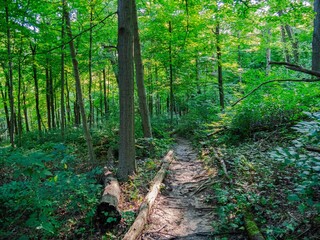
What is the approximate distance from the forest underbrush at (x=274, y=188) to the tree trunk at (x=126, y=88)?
2.33 metres

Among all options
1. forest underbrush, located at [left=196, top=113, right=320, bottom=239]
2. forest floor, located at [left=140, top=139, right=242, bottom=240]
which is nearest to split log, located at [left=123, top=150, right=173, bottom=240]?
forest floor, located at [left=140, top=139, right=242, bottom=240]

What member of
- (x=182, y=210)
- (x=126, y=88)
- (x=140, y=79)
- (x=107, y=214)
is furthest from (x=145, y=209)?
(x=140, y=79)

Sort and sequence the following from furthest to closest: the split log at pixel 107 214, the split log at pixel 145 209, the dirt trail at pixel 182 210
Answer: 1. the split log at pixel 107 214
2. the dirt trail at pixel 182 210
3. the split log at pixel 145 209

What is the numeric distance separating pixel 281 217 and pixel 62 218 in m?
4.05

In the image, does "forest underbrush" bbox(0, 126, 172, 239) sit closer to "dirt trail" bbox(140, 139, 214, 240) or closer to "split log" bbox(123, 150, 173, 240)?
"split log" bbox(123, 150, 173, 240)

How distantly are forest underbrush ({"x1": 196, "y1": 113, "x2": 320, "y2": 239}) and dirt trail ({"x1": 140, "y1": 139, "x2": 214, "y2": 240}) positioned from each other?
305 millimetres

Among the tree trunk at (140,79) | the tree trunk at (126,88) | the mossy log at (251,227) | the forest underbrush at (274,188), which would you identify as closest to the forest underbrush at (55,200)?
the tree trunk at (126,88)

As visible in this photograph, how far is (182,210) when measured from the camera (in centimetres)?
494

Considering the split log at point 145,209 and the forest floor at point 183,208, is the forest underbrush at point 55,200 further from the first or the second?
the forest floor at point 183,208

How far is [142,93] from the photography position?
919cm

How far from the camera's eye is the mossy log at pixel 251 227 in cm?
319

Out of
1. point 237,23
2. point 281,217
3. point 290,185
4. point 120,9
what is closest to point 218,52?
point 237,23

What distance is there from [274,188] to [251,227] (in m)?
1.23

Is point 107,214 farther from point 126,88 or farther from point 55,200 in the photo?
point 126,88
